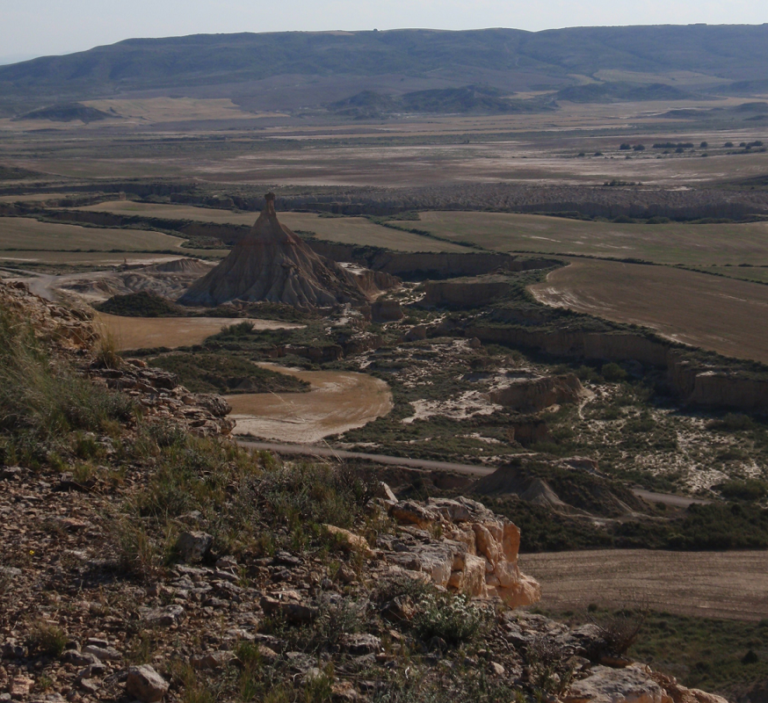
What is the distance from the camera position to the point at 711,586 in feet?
63.3

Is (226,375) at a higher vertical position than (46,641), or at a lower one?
lower

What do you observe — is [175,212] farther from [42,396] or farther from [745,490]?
[42,396]

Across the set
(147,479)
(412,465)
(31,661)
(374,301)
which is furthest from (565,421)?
(31,661)

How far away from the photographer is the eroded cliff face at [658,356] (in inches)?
1407

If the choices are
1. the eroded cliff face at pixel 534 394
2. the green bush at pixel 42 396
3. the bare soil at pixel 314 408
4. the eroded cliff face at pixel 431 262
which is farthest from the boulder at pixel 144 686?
the eroded cliff face at pixel 431 262

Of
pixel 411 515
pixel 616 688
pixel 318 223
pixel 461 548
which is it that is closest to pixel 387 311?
pixel 318 223

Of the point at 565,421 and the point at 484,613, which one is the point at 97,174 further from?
the point at 484,613

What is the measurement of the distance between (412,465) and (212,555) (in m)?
19.6

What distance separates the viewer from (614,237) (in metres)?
70.6

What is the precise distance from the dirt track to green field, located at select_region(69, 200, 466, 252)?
48.5m

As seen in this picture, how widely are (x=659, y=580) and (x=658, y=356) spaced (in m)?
22.9

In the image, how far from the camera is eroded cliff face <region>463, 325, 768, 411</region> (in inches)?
1407

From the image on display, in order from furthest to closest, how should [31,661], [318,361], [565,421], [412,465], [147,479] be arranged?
[318,361]
[565,421]
[412,465]
[147,479]
[31,661]

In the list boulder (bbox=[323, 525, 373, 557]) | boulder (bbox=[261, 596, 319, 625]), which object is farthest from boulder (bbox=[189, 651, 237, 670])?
boulder (bbox=[323, 525, 373, 557])
